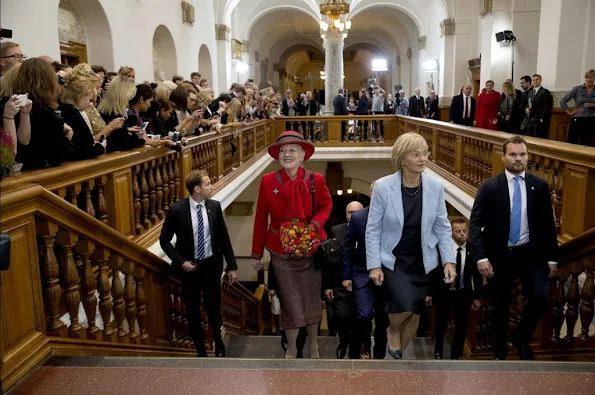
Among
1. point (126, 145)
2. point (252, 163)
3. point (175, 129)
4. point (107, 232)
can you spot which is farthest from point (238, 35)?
point (107, 232)

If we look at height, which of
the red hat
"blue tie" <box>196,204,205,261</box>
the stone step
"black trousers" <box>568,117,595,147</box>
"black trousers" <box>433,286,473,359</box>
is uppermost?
the red hat

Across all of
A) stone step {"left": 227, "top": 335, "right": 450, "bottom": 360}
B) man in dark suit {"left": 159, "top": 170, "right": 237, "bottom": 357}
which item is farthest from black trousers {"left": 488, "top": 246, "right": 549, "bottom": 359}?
man in dark suit {"left": 159, "top": 170, "right": 237, "bottom": 357}

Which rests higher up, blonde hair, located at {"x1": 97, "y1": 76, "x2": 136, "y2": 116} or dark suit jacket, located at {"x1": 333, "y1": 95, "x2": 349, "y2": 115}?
blonde hair, located at {"x1": 97, "y1": 76, "x2": 136, "y2": 116}

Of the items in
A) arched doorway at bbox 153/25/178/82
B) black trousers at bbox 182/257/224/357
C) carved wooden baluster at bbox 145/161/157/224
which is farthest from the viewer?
arched doorway at bbox 153/25/178/82

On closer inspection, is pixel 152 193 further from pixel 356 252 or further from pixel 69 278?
pixel 356 252

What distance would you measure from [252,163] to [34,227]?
28.3ft

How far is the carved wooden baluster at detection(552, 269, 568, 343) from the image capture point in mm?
3926

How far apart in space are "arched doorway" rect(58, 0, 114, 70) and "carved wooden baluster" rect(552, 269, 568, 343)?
8.03 meters

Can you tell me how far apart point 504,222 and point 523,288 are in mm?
515

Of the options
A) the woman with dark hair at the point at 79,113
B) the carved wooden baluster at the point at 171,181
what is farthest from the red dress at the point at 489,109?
the woman with dark hair at the point at 79,113

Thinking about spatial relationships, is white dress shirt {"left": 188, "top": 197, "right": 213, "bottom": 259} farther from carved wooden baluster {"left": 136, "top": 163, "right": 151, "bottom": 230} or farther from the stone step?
the stone step

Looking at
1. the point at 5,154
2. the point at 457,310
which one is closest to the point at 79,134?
the point at 5,154

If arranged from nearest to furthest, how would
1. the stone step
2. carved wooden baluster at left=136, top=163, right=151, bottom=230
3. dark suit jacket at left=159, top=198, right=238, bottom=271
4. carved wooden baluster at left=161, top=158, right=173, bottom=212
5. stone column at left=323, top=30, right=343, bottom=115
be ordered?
dark suit jacket at left=159, top=198, right=238, bottom=271 → carved wooden baluster at left=136, top=163, right=151, bottom=230 → carved wooden baluster at left=161, top=158, right=173, bottom=212 → the stone step → stone column at left=323, top=30, right=343, bottom=115

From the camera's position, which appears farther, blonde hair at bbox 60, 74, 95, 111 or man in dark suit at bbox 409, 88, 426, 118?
man in dark suit at bbox 409, 88, 426, 118
